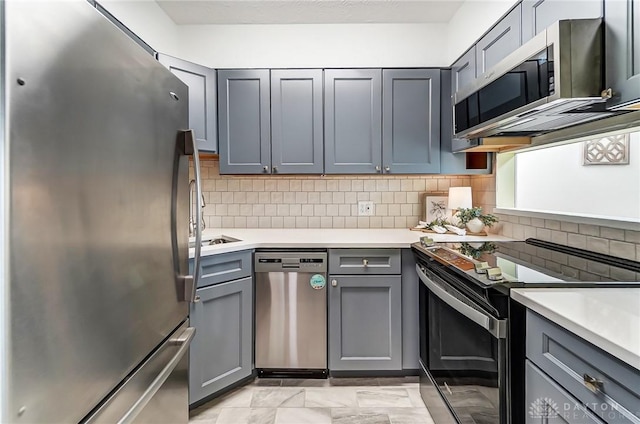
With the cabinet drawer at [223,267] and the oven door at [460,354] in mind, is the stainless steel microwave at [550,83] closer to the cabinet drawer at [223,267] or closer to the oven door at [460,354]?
the oven door at [460,354]

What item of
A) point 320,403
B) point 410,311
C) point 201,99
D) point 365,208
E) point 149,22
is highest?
point 149,22

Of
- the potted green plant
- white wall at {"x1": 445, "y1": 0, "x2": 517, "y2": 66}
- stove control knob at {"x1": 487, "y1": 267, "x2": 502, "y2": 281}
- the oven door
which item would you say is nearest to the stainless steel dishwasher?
the oven door

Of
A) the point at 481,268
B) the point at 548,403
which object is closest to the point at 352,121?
the point at 481,268

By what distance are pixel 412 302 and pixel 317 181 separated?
120 centimetres

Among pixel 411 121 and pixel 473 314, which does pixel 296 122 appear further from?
pixel 473 314

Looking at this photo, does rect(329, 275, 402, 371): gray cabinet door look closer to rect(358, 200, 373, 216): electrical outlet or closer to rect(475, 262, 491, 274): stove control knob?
rect(358, 200, 373, 216): electrical outlet

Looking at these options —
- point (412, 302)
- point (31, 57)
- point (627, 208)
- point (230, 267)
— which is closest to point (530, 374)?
point (627, 208)

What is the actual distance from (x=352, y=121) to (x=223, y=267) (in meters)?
1.35

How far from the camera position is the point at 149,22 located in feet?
7.57

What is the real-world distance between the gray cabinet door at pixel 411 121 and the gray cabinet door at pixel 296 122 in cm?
48

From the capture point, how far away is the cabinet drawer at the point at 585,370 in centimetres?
71

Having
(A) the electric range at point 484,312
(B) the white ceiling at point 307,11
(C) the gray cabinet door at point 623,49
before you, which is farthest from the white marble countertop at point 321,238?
(B) the white ceiling at point 307,11

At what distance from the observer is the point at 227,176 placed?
110 inches

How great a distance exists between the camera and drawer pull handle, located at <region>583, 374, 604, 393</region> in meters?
0.78
